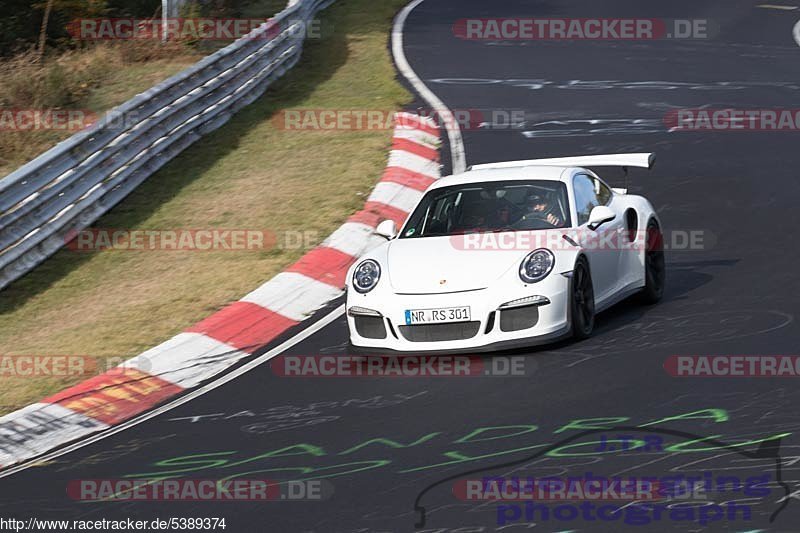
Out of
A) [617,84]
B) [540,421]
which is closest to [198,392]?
[540,421]

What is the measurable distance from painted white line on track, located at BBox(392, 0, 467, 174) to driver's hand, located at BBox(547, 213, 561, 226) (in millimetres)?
5174

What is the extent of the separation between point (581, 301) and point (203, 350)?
2823 mm

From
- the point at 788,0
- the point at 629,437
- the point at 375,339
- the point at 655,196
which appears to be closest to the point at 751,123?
the point at 655,196

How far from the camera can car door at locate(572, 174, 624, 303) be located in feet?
32.3

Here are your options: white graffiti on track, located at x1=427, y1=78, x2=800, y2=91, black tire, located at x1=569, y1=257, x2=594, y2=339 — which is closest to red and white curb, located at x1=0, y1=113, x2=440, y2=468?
black tire, located at x1=569, y1=257, x2=594, y2=339

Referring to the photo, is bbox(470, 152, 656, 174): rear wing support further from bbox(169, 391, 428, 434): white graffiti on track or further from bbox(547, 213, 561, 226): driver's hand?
bbox(169, 391, 428, 434): white graffiti on track

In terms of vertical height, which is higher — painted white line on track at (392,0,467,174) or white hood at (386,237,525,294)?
painted white line on track at (392,0,467,174)

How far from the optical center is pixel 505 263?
9.28 metres

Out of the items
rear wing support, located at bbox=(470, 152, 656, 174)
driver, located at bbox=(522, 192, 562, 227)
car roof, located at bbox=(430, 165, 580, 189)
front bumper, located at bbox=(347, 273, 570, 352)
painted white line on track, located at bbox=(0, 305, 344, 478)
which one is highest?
rear wing support, located at bbox=(470, 152, 656, 174)

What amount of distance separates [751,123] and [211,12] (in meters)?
10.4

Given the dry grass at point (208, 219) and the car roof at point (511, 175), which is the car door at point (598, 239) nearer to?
the car roof at point (511, 175)

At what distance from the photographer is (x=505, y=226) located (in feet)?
32.6

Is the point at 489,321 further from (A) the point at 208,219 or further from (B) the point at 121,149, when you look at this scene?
(B) the point at 121,149

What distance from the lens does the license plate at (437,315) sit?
9.04 meters
